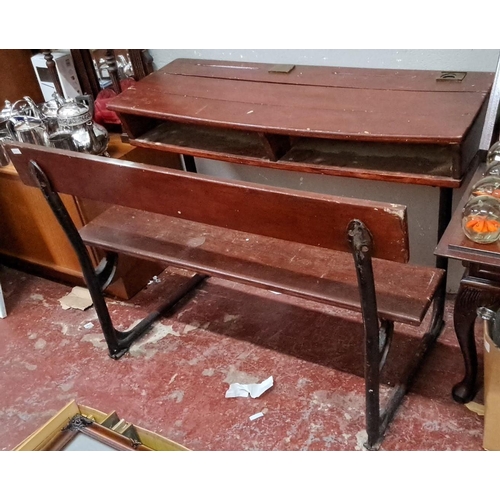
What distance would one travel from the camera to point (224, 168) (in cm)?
243

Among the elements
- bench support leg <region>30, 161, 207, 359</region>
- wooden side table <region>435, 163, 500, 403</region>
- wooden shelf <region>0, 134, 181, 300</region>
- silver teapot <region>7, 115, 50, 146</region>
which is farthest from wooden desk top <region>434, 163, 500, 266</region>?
silver teapot <region>7, 115, 50, 146</region>

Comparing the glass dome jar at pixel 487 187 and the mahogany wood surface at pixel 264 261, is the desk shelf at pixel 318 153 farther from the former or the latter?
the mahogany wood surface at pixel 264 261

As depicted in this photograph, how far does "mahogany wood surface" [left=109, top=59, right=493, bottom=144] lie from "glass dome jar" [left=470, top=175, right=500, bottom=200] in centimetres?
12

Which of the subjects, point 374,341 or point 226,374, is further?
point 226,374

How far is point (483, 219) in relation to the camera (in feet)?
4.31

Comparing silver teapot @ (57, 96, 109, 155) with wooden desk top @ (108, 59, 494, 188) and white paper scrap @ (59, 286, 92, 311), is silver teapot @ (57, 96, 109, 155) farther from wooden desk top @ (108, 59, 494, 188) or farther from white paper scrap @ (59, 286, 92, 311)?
white paper scrap @ (59, 286, 92, 311)

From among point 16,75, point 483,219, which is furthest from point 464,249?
point 16,75

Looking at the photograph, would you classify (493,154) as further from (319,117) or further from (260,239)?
(260,239)

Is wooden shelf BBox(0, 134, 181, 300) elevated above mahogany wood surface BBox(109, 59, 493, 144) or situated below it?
below

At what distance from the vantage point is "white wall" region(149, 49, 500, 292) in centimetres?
178

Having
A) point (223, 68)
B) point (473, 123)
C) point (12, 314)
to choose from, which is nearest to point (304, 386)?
point (473, 123)

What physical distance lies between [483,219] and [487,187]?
0.34 feet

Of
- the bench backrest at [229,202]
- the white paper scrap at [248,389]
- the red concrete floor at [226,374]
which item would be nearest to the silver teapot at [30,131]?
the bench backrest at [229,202]

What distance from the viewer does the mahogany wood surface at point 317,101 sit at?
1540 millimetres
